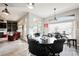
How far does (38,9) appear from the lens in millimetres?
2277

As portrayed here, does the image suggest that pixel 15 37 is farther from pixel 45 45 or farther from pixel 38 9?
pixel 38 9

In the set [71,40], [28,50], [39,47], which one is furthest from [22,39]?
[71,40]

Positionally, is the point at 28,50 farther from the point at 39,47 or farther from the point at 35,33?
the point at 35,33

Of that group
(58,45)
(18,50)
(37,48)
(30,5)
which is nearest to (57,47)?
(58,45)

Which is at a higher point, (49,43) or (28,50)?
(49,43)

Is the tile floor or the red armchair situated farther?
the red armchair

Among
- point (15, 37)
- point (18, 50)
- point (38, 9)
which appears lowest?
point (18, 50)

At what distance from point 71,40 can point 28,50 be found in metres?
1.03

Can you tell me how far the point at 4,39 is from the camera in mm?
2271

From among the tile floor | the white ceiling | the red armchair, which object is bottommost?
the tile floor

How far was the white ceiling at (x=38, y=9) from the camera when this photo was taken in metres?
2.17

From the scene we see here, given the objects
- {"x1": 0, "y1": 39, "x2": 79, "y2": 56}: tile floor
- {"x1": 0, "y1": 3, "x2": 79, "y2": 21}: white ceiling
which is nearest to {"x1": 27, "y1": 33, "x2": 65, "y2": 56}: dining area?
{"x1": 0, "y1": 39, "x2": 79, "y2": 56}: tile floor

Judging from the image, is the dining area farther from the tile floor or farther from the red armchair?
the red armchair

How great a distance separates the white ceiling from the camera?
2.17 metres
